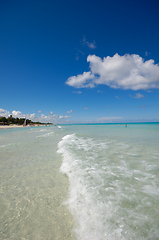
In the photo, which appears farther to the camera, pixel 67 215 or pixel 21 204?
pixel 21 204

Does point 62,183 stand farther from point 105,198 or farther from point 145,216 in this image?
point 145,216

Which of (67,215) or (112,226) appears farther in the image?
(67,215)

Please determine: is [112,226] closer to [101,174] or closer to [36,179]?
[101,174]

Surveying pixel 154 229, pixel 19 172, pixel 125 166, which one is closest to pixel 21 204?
pixel 19 172

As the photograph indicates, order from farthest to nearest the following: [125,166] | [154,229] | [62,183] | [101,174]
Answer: [125,166] → [101,174] → [62,183] → [154,229]

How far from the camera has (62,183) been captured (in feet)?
16.0

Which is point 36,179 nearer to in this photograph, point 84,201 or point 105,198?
point 84,201

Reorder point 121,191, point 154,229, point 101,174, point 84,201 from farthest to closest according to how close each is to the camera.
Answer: point 101,174 → point 121,191 → point 84,201 → point 154,229

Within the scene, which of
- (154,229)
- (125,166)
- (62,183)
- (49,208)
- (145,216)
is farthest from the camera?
(125,166)

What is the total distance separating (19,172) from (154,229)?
6254 mm

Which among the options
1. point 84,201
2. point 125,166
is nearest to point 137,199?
point 84,201

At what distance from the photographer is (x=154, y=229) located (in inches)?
104

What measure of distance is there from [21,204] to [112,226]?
294 cm

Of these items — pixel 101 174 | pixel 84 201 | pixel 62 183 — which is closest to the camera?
pixel 84 201
